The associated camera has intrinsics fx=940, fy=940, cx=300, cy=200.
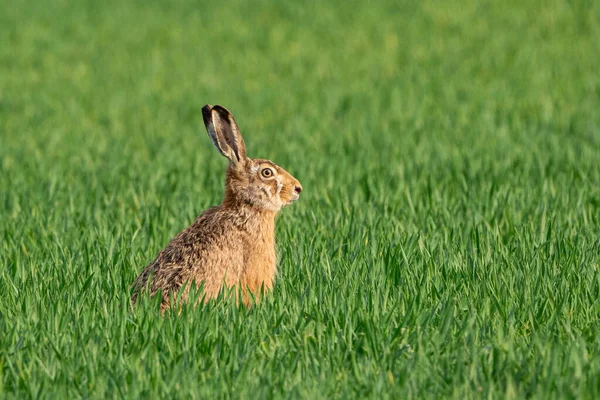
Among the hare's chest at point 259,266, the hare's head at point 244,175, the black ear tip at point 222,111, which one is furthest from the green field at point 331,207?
the black ear tip at point 222,111

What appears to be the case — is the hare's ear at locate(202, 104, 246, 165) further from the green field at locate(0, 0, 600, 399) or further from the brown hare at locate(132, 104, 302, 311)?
the green field at locate(0, 0, 600, 399)

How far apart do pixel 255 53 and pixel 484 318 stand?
13.4 m

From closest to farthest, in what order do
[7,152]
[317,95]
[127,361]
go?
[127,361], [7,152], [317,95]

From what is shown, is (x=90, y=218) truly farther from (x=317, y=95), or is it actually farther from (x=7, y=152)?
(x=317, y=95)

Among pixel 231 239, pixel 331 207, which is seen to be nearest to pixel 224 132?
pixel 231 239

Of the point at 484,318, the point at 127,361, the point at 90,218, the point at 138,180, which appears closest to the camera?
the point at 127,361

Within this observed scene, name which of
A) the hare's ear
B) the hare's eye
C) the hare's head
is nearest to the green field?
the hare's head

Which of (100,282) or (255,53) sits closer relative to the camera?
(100,282)

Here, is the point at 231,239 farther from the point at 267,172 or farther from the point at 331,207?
the point at 331,207

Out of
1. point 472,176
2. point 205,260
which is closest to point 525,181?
point 472,176

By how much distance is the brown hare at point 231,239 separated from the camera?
4.89 metres

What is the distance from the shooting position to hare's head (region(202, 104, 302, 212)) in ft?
17.8

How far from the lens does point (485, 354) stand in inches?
170

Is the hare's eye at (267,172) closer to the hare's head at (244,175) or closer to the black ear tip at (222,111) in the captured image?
the hare's head at (244,175)
